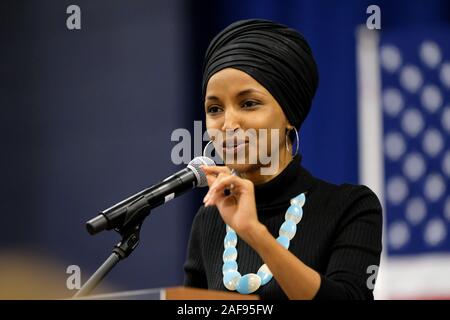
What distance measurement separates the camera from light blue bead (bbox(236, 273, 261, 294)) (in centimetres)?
182

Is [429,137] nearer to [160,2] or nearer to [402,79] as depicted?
[402,79]

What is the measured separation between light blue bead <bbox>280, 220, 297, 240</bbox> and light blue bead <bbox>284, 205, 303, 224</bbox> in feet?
0.04

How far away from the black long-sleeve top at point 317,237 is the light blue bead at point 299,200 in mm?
10

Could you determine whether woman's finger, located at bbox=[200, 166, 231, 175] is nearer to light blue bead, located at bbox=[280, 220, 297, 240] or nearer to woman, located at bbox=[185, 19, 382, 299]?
woman, located at bbox=[185, 19, 382, 299]

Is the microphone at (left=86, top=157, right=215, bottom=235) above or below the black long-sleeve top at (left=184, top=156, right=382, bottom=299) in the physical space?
above

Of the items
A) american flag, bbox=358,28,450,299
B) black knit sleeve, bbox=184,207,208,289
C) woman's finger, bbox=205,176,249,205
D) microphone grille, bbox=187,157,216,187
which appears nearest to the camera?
woman's finger, bbox=205,176,249,205

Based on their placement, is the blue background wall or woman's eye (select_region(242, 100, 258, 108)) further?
the blue background wall

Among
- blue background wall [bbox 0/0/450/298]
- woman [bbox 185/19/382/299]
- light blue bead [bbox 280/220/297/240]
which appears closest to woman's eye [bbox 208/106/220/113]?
woman [bbox 185/19/382/299]

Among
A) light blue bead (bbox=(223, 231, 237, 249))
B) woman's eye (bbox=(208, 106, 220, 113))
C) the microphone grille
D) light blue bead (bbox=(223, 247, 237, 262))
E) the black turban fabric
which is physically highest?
the black turban fabric

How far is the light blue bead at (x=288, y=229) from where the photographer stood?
1.90 metres

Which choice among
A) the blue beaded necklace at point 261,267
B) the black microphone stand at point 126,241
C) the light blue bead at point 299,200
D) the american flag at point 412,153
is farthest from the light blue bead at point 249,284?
the american flag at point 412,153

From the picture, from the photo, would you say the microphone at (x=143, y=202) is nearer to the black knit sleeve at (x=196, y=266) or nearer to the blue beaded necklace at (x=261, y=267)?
the blue beaded necklace at (x=261, y=267)

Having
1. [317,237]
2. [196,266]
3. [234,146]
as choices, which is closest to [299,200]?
[317,237]
